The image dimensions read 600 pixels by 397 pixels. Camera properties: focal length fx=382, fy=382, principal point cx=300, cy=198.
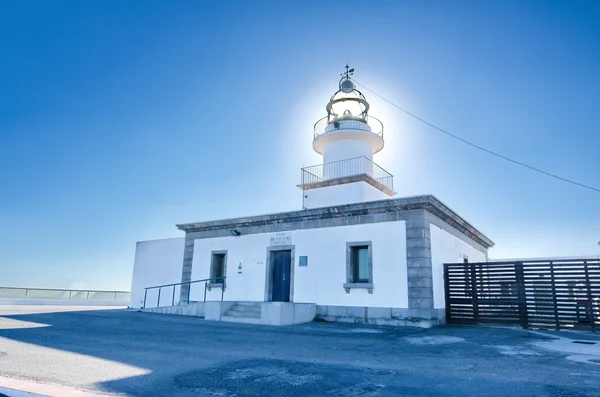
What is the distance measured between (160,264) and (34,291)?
8379 millimetres

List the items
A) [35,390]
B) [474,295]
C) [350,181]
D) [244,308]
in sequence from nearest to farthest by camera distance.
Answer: [35,390], [474,295], [244,308], [350,181]

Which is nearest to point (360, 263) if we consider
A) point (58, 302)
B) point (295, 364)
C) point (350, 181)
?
point (350, 181)

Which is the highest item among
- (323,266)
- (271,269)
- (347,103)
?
(347,103)

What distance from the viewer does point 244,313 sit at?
12.7m

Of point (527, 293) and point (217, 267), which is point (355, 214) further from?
point (217, 267)

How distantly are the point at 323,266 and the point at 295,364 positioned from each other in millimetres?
7931

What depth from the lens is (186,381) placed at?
14.0 feet

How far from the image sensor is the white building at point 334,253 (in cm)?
1159

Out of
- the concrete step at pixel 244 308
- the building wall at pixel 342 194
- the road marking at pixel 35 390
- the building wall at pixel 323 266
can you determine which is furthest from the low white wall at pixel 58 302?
the road marking at pixel 35 390

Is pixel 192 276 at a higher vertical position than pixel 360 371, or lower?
higher

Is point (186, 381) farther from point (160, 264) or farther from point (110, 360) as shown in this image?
point (160, 264)

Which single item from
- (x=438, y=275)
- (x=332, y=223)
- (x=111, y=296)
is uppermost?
(x=332, y=223)

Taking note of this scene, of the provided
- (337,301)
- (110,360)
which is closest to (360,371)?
(110,360)

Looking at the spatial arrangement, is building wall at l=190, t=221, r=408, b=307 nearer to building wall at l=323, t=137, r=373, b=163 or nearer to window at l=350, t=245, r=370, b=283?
window at l=350, t=245, r=370, b=283
